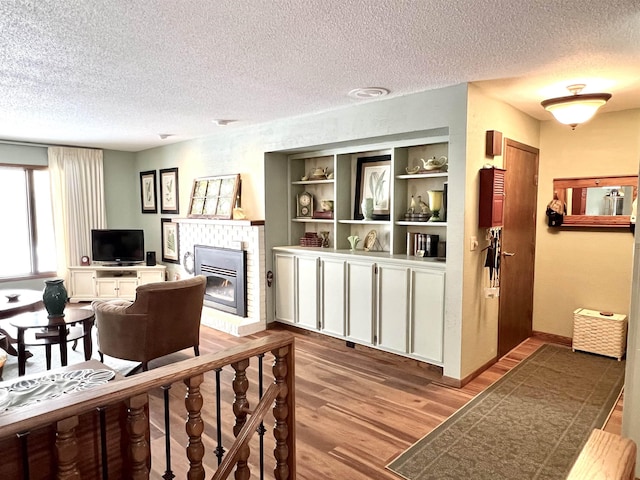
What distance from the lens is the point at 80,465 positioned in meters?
1.48

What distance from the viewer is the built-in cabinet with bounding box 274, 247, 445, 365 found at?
367 centimetres

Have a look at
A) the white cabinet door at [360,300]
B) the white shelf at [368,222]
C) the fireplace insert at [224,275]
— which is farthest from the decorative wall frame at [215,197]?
the white cabinet door at [360,300]

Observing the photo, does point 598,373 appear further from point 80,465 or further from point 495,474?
point 80,465

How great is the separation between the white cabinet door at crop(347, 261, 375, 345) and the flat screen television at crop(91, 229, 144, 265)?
3.81 meters

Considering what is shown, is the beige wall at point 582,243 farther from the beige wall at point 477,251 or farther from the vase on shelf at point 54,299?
the vase on shelf at point 54,299

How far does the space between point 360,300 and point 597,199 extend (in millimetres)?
2597

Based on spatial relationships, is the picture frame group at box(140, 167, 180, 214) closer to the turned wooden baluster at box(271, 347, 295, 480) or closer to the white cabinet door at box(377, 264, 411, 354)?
the white cabinet door at box(377, 264, 411, 354)

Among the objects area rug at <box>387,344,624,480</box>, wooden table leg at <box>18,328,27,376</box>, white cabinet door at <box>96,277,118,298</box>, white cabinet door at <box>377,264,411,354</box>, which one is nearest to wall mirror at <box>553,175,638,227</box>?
area rug at <box>387,344,624,480</box>

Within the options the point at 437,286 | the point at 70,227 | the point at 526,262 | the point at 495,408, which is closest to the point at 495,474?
the point at 495,408

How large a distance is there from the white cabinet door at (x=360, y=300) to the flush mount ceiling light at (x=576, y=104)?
1.99m

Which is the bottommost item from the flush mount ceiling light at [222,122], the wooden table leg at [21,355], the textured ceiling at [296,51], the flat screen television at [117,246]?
the wooden table leg at [21,355]

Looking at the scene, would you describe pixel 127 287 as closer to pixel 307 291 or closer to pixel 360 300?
pixel 307 291

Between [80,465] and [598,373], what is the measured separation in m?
4.01

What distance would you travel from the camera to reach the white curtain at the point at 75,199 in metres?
6.43
